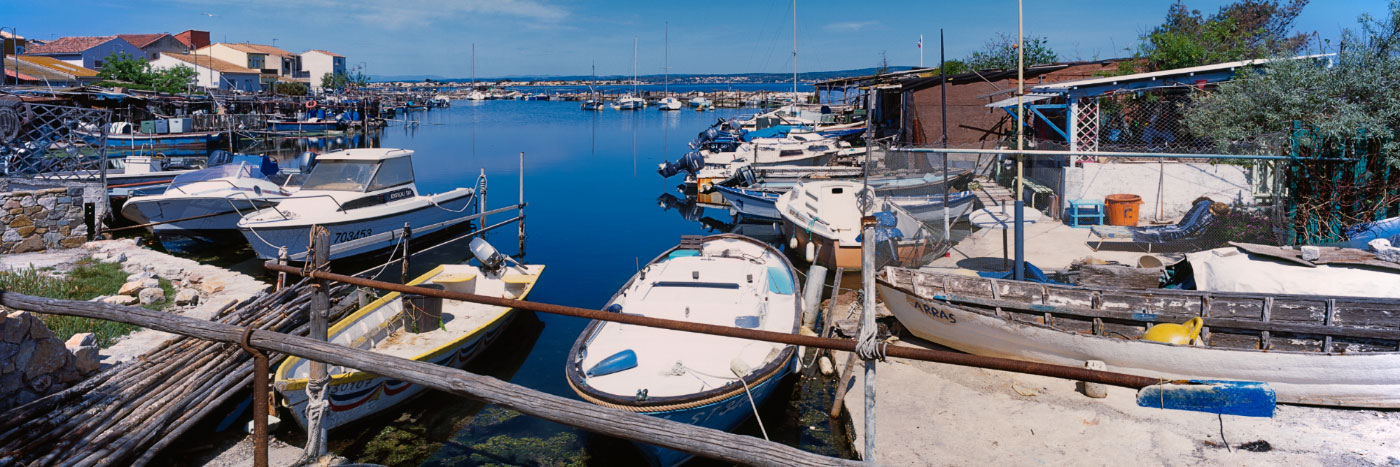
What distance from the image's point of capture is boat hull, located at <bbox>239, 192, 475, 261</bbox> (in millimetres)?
16141

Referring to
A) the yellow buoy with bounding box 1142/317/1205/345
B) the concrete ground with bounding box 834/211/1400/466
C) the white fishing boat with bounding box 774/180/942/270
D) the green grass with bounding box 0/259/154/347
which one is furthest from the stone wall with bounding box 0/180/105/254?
the yellow buoy with bounding box 1142/317/1205/345

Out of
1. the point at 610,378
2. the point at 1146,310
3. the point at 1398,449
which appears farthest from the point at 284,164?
the point at 1398,449

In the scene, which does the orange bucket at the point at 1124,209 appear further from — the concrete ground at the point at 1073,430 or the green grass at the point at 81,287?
the green grass at the point at 81,287

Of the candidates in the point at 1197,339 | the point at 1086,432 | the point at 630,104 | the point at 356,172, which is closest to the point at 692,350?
the point at 1086,432

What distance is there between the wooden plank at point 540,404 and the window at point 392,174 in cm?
1457

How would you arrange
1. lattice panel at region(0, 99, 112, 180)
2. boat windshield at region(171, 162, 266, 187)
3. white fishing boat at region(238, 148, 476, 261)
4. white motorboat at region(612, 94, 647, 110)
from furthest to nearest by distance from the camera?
white motorboat at region(612, 94, 647, 110)
boat windshield at region(171, 162, 266, 187)
white fishing boat at region(238, 148, 476, 261)
lattice panel at region(0, 99, 112, 180)

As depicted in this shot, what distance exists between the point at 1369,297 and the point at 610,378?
26.9 ft

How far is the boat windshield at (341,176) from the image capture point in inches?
711

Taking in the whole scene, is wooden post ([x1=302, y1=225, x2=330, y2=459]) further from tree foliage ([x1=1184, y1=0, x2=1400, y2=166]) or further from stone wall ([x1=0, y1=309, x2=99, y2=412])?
tree foliage ([x1=1184, y1=0, x2=1400, y2=166])

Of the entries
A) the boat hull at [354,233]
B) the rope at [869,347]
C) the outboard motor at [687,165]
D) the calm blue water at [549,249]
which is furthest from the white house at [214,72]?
the rope at [869,347]

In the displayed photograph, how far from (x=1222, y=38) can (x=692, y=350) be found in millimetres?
26616

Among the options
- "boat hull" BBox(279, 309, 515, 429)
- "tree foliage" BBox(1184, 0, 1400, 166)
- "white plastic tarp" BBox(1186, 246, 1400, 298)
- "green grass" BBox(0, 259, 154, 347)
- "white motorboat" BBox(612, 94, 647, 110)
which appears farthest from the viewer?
"white motorboat" BBox(612, 94, 647, 110)

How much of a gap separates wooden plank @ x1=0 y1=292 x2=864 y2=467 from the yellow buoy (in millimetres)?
7035

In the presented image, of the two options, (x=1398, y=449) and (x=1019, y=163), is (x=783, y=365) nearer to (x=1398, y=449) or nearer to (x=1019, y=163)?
(x=1019, y=163)
